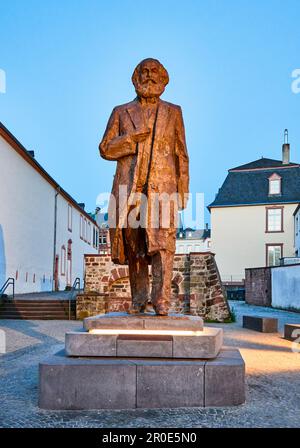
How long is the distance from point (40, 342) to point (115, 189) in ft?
16.8

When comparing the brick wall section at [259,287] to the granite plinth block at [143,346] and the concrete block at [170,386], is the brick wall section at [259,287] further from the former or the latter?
the concrete block at [170,386]

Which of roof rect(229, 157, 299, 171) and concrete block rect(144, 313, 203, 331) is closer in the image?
concrete block rect(144, 313, 203, 331)

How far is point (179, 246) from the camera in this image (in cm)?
7944

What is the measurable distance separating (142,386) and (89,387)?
0.44 m

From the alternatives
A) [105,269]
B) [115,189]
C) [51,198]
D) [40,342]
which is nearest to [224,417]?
[115,189]

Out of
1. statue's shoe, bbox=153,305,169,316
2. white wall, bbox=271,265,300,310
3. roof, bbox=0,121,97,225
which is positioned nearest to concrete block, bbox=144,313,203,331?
statue's shoe, bbox=153,305,169,316

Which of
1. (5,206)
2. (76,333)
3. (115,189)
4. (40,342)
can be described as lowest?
(40,342)

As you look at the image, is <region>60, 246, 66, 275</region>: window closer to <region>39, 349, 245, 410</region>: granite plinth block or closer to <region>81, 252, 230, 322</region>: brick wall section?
<region>81, 252, 230, 322</region>: brick wall section

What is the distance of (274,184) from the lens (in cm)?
3491

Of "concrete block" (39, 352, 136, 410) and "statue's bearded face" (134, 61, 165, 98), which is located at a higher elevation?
"statue's bearded face" (134, 61, 165, 98)

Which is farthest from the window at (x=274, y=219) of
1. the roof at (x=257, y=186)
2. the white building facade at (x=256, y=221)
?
the roof at (x=257, y=186)

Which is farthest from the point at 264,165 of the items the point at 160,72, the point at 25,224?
the point at 160,72

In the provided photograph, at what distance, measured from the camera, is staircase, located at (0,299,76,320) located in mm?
15203
